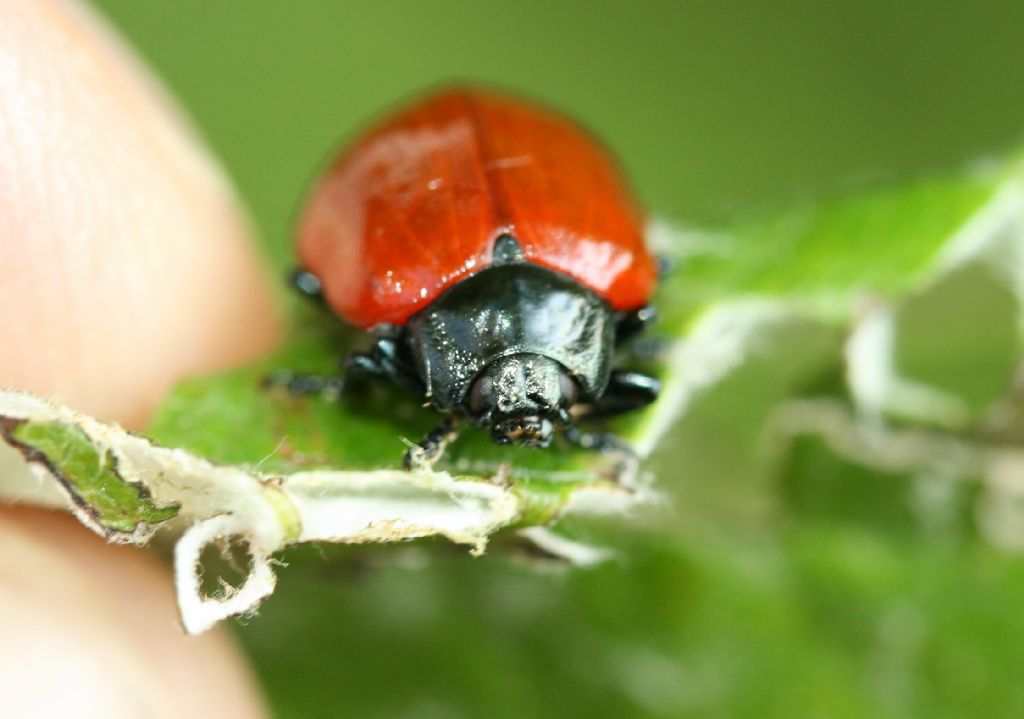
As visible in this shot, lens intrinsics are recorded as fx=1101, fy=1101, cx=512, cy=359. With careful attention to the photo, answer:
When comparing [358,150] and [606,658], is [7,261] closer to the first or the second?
[358,150]

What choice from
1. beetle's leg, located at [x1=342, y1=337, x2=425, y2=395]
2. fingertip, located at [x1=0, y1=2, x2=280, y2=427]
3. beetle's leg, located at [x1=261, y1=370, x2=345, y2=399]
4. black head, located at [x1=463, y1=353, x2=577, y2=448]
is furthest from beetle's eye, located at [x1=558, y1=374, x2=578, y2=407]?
fingertip, located at [x1=0, y1=2, x2=280, y2=427]

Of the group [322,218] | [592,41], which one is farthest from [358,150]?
[592,41]

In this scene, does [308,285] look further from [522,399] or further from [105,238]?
[522,399]

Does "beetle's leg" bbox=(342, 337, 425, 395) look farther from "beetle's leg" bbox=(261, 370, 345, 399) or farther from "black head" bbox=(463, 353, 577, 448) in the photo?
"black head" bbox=(463, 353, 577, 448)

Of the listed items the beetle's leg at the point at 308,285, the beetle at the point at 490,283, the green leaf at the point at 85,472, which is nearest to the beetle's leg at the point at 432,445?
the beetle at the point at 490,283

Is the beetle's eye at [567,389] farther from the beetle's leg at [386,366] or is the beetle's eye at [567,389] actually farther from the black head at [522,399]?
the beetle's leg at [386,366]
